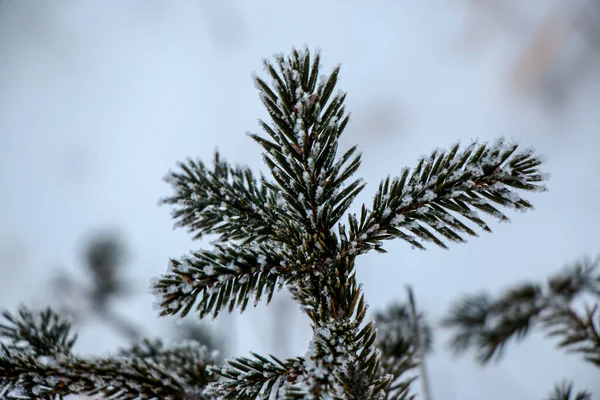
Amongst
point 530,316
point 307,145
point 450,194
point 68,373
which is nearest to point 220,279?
point 307,145

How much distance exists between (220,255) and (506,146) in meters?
0.84

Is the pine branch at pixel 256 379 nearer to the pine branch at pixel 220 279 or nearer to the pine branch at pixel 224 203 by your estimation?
the pine branch at pixel 220 279

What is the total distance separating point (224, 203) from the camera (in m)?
1.15

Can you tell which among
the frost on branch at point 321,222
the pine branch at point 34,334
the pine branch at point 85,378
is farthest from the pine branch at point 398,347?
the pine branch at point 34,334

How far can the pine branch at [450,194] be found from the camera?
3.20 ft

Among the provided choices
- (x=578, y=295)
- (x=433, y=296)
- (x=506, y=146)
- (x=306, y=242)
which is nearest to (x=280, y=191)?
(x=306, y=242)

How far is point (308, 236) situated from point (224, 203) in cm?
31

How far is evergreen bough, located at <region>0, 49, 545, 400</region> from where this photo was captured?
A: 0.92 m

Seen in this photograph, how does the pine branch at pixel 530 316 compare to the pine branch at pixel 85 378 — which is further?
the pine branch at pixel 530 316

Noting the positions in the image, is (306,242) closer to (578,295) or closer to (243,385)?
(243,385)

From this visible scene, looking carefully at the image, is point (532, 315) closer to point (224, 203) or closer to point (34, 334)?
point (224, 203)

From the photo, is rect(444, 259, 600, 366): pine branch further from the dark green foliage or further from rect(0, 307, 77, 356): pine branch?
rect(0, 307, 77, 356): pine branch

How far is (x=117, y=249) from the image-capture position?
211 inches

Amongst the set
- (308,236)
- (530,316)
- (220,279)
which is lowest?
(220,279)
